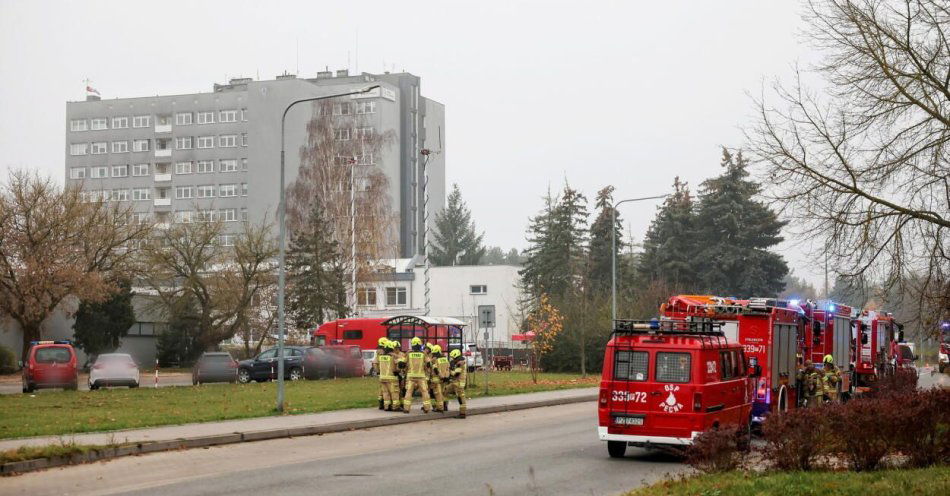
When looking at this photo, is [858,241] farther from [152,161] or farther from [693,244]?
[152,161]

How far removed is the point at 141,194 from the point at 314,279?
157ft

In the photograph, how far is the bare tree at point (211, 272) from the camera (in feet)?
197

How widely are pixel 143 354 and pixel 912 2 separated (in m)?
57.6

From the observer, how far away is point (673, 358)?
57.6 feet

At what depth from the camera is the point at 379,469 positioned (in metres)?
16.2

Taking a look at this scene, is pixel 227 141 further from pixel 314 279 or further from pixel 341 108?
pixel 314 279

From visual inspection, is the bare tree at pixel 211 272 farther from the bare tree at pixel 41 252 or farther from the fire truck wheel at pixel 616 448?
the fire truck wheel at pixel 616 448

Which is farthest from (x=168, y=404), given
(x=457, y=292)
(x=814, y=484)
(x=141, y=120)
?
(x=141, y=120)

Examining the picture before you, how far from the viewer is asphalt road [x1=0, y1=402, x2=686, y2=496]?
46.3 ft

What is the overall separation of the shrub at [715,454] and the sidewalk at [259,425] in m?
10.0

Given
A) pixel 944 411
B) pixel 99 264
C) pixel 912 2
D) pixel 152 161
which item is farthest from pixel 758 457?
pixel 152 161

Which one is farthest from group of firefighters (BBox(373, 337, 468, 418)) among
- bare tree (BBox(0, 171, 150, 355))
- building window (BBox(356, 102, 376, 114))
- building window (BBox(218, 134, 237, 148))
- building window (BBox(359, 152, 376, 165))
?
building window (BBox(218, 134, 237, 148))

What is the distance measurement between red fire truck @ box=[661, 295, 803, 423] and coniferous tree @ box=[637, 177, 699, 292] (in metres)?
47.5

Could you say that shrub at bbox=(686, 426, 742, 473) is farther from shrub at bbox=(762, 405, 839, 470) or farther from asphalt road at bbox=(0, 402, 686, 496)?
asphalt road at bbox=(0, 402, 686, 496)
